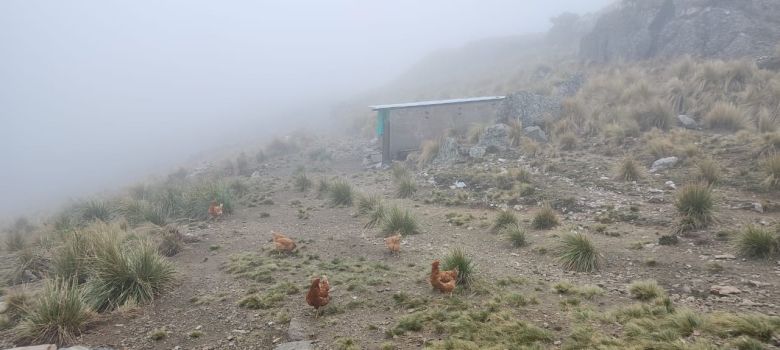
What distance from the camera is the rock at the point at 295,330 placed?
5096 mm

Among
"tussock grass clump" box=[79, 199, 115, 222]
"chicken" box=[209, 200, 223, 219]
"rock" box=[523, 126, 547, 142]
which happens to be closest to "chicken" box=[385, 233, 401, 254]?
"chicken" box=[209, 200, 223, 219]

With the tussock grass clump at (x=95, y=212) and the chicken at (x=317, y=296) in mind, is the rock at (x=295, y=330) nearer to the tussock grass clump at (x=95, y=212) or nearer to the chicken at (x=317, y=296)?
the chicken at (x=317, y=296)

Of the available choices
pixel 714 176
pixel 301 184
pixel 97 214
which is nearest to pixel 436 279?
pixel 714 176

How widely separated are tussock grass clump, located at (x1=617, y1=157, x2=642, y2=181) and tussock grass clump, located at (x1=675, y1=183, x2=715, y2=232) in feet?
10.9

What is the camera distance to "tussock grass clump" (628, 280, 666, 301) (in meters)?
5.54

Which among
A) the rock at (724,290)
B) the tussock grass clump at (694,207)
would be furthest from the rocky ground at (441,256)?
the tussock grass clump at (694,207)

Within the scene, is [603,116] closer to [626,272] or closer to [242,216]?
[626,272]

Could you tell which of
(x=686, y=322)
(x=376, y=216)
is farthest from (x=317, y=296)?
(x=376, y=216)

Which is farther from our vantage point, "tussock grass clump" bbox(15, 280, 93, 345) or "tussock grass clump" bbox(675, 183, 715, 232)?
"tussock grass clump" bbox(675, 183, 715, 232)

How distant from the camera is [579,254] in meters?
7.13

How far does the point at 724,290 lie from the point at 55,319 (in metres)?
8.25

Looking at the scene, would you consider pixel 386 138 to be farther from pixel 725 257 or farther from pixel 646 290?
pixel 646 290

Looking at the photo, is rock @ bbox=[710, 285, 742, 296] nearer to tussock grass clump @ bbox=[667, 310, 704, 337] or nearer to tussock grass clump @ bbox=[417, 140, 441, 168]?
tussock grass clump @ bbox=[667, 310, 704, 337]

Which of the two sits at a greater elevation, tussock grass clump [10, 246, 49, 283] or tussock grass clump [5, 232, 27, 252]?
tussock grass clump [10, 246, 49, 283]
